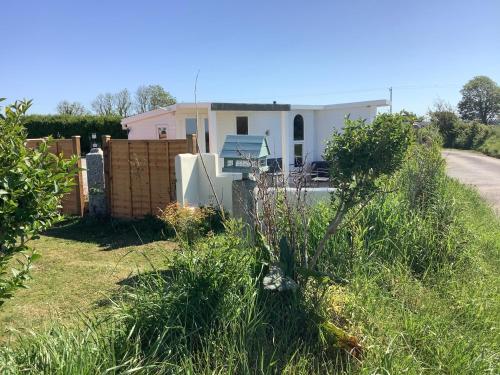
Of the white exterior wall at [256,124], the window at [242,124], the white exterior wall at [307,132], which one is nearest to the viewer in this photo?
the white exterior wall at [256,124]

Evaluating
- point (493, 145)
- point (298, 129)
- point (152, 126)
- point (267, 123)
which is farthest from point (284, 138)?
point (493, 145)

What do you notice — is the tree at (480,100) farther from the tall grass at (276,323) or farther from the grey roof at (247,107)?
the tall grass at (276,323)

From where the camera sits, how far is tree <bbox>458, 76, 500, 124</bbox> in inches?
2859

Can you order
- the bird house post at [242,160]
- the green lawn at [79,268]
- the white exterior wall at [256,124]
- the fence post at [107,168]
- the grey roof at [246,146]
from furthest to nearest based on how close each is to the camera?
the white exterior wall at [256,124]
the fence post at [107,168]
the grey roof at [246,146]
the bird house post at [242,160]
the green lawn at [79,268]

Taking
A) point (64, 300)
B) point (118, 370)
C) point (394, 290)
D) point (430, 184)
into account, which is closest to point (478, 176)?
point (430, 184)

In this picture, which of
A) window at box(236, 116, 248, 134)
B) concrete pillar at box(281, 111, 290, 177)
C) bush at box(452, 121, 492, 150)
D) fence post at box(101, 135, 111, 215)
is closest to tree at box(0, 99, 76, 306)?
fence post at box(101, 135, 111, 215)

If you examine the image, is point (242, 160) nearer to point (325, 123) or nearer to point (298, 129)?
point (298, 129)

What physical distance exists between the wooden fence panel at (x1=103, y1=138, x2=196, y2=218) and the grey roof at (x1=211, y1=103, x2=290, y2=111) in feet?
18.1

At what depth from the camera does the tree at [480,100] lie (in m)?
72.6

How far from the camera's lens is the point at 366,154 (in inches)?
145

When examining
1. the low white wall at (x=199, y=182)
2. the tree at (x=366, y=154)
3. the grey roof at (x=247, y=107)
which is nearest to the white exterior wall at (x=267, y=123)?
the grey roof at (x=247, y=107)

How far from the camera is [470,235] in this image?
5566 millimetres

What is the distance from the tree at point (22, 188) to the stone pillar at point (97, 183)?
7814 mm

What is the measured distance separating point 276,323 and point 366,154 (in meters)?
1.56
